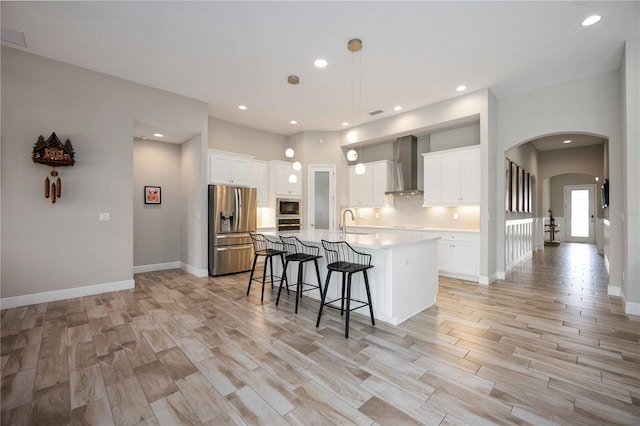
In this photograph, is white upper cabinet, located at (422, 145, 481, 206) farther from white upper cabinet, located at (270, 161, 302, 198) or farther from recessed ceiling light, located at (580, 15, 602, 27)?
white upper cabinet, located at (270, 161, 302, 198)

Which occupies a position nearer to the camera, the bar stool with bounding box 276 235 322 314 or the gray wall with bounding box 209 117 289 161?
the bar stool with bounding box 276 235 322 314

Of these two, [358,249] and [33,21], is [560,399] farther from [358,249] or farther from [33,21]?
[33,21]

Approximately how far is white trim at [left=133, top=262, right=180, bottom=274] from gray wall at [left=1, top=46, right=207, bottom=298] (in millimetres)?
1341

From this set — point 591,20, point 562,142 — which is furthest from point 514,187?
point 591,20

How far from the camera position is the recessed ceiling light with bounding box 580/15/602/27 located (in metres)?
3.08

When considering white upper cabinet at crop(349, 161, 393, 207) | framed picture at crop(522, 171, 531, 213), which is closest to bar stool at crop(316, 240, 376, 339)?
white upper cabinet at crop(349, 161, 393, 207)

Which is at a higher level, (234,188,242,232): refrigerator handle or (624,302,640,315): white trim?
(234,188,242,232): refrigerator handle

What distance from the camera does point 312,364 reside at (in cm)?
236

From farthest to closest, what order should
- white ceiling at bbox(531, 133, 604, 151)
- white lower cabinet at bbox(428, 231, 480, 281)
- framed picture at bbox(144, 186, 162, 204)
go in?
white ceiling at bbox(531, 133, 604, 151) < framed picture at bbox(144, 186, 162, 204) < white lower cabinet at bbox(428, 231, 480, 281)

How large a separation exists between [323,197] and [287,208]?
3.25ft

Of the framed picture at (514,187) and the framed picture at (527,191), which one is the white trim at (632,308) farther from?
the framed picture at (527,191)

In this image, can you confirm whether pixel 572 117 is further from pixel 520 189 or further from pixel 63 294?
pixel 63 294

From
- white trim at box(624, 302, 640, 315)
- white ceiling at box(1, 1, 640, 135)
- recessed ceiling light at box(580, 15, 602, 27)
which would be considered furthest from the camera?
white trim at box(624, 302, 640, 315)

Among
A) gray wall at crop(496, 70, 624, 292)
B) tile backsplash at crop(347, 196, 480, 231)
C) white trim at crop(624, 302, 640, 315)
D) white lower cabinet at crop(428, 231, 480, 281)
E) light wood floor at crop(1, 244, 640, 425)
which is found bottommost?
light wood floor at crop(1, 244, 640, 425)
